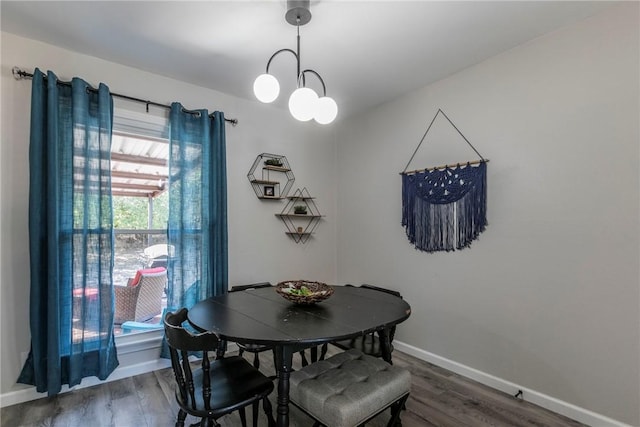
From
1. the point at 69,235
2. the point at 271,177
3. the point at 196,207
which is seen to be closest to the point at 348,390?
the point at 196,207

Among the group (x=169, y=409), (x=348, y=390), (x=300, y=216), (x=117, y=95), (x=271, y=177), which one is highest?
(x=117, y=95)

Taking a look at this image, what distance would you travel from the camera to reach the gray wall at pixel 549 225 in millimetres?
1951

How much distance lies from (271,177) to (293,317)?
2125mm

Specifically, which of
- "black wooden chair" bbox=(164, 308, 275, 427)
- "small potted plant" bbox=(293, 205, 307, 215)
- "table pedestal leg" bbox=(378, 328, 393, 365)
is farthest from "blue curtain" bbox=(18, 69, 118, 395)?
"table pedestal leg" bbox=(378, 328, 393, 365)

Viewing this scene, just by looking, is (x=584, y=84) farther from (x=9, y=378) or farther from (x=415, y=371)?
(x=9, y=378)

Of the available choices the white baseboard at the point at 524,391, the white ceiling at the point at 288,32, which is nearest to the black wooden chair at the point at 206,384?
the white baseboard at the point at 524,391

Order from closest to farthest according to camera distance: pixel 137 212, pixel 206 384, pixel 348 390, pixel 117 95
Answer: pixel 206 384, pixel 348 390, pixel 117 95, pixel 137 212

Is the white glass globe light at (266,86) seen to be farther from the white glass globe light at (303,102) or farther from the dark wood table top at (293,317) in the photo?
the dark wood table top at (293,317)

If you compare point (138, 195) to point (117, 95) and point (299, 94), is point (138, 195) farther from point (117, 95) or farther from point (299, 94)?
point (299, 94)

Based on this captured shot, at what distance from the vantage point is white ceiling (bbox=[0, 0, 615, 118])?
1980mm

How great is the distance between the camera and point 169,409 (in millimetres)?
2170

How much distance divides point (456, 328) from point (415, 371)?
1.70 feet

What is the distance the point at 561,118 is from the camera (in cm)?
221

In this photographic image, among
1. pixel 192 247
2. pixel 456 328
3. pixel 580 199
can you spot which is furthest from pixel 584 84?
pixel 192 247
